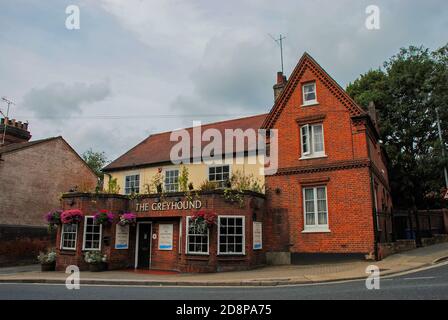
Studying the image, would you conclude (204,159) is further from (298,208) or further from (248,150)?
(298,208)

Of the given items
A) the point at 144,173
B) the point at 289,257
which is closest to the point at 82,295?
the point at 289,257

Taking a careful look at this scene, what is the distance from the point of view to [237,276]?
1531cm

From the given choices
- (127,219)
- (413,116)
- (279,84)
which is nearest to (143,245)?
(127,219)

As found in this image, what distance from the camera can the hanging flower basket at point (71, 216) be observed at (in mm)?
19266

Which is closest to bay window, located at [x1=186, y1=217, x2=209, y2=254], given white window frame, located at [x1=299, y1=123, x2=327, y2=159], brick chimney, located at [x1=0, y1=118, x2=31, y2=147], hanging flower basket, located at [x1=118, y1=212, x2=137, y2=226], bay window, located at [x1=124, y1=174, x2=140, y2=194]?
hanging flower basket, located at [x1=118, y1=212, x2=137, y2=226]

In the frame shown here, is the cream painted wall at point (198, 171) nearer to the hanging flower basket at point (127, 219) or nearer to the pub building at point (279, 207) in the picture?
the pub building at point (279, 207)

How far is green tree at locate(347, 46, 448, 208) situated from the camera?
89.6ft

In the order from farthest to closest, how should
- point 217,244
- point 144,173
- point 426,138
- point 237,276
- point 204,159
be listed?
point 426,138 < point 144,173 < point 204,159 < point 217,244 < point 237,276

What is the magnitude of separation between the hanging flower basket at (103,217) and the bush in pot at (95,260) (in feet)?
5.17

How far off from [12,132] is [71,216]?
1612 cm

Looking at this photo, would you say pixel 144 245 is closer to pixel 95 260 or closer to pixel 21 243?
pixel 95 260

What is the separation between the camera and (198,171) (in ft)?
75.2

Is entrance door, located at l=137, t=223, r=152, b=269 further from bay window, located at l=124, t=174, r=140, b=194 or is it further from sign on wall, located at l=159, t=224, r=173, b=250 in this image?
bay window, located at l=124, t=174, r=140, b=194
